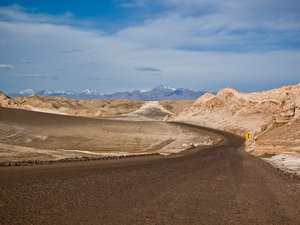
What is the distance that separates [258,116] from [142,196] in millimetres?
54051

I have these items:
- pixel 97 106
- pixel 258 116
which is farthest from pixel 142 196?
pixel 97 106

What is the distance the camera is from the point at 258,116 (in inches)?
2318

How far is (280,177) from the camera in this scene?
14297mm

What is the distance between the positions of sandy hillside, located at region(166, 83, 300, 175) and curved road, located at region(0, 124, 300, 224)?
968cm

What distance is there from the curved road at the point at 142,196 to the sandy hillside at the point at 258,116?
9.68 meters

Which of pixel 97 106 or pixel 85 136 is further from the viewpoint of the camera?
pixel 97 106

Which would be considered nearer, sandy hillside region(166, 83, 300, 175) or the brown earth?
sandy hillside region(166, 83, 300, 175)

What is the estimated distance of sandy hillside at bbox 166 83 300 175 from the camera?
2383 cm

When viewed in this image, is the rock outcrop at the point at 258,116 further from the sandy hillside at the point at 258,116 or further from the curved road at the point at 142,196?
the curved road at the point at 142,196

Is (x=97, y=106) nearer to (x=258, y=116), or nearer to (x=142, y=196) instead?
(x=258, y=116)

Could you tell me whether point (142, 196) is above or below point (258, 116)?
below

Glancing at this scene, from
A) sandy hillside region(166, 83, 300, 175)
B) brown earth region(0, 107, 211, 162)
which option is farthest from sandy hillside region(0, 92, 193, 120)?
brown earth region(0, 107, 211, 162)

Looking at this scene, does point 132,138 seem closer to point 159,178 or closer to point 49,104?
point 159,178

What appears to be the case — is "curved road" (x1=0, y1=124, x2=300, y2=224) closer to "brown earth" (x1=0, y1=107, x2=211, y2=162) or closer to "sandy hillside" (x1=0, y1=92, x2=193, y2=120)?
"brown earth" (x1=0, y1=107, x2=211, y2=162)
